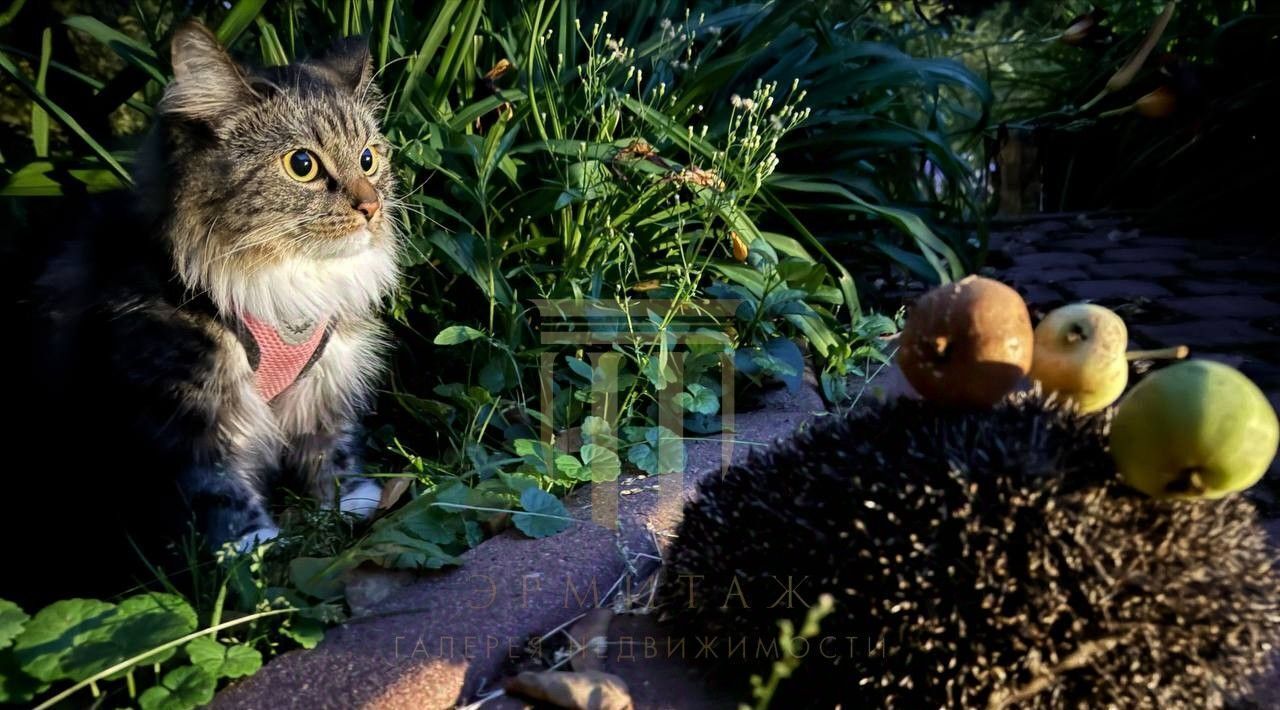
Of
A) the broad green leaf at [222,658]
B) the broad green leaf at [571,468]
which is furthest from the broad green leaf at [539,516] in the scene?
the broad green leaf at [222,658]

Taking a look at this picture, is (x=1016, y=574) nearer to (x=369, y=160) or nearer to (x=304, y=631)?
(x=304, y=631)

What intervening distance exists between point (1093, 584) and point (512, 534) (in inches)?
51.7

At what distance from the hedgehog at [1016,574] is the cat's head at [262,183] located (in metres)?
1.47

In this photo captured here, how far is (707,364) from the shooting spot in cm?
291

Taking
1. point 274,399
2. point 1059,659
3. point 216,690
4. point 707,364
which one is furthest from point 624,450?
point 1059,659

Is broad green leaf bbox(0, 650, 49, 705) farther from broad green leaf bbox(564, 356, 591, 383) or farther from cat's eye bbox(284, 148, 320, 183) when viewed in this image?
broad green leaf bbox(564, 356, 591, 383)

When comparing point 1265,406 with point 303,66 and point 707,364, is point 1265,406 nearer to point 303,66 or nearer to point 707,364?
point 707,364

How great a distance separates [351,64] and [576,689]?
71.4 inches

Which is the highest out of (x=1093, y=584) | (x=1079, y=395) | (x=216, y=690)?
(x=1079, y=395)

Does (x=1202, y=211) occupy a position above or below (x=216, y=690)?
above

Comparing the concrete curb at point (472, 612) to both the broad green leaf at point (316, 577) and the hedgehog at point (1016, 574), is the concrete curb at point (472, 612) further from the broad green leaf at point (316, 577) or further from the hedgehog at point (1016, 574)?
the hedgehog at point (1016, 574)

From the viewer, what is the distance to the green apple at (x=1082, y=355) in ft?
5.60

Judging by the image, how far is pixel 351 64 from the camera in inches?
108

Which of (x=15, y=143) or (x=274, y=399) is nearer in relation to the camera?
(x=274, y=399)
